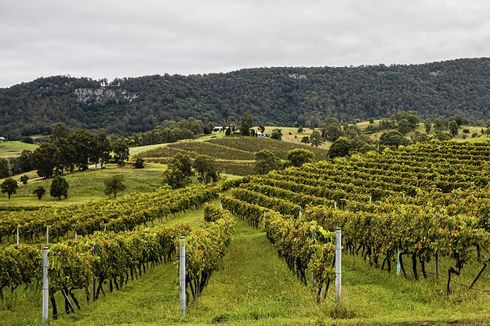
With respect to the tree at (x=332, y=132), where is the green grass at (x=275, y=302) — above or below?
below

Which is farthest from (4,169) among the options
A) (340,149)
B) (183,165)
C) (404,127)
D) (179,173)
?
(404,127)

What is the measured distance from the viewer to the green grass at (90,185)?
66.6m

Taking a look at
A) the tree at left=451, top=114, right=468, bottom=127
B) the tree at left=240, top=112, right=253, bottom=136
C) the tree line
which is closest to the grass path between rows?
the tree line

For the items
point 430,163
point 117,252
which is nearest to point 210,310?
point 117,252

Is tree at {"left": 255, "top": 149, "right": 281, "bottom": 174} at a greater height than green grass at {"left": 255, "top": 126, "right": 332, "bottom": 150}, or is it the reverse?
green grass at {"left": 255, "top": 126, "right": 332, "bottom": 150}

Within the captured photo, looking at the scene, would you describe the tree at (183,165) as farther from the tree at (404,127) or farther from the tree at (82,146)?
the tree at (404,127)

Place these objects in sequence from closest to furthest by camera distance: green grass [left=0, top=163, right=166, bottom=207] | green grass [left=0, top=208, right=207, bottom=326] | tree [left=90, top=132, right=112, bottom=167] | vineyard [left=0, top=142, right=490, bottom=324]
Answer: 1. green grass [left=0, top=208, right=207, bottom=326]
2. vineyard [left=0, top=142, right=490, bottom=324]
3. green grass [left=0, top=163, right=166, bottom=207]
4. tree [left=90, top=132, right=112, bottom=167]

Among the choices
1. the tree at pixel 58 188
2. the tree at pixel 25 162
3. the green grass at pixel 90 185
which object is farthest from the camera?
the tree at pixel 25 162

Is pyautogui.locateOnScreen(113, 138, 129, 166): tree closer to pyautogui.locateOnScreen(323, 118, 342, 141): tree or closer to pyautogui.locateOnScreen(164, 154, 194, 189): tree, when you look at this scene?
pyautogui.locateOnScreen(164, 154, 194, 189): tree

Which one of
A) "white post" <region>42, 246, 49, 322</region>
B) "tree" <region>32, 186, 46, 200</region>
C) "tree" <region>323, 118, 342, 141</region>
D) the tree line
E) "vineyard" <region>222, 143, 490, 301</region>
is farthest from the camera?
A: "tree" <region>323, 118, 342, 141</region>

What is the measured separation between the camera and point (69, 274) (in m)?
14.2

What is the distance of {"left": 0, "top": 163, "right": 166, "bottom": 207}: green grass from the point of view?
66625 mm

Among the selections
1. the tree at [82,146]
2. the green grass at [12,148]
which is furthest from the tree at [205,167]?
the green grass at [12,148]

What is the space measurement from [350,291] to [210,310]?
3975 millimetres
